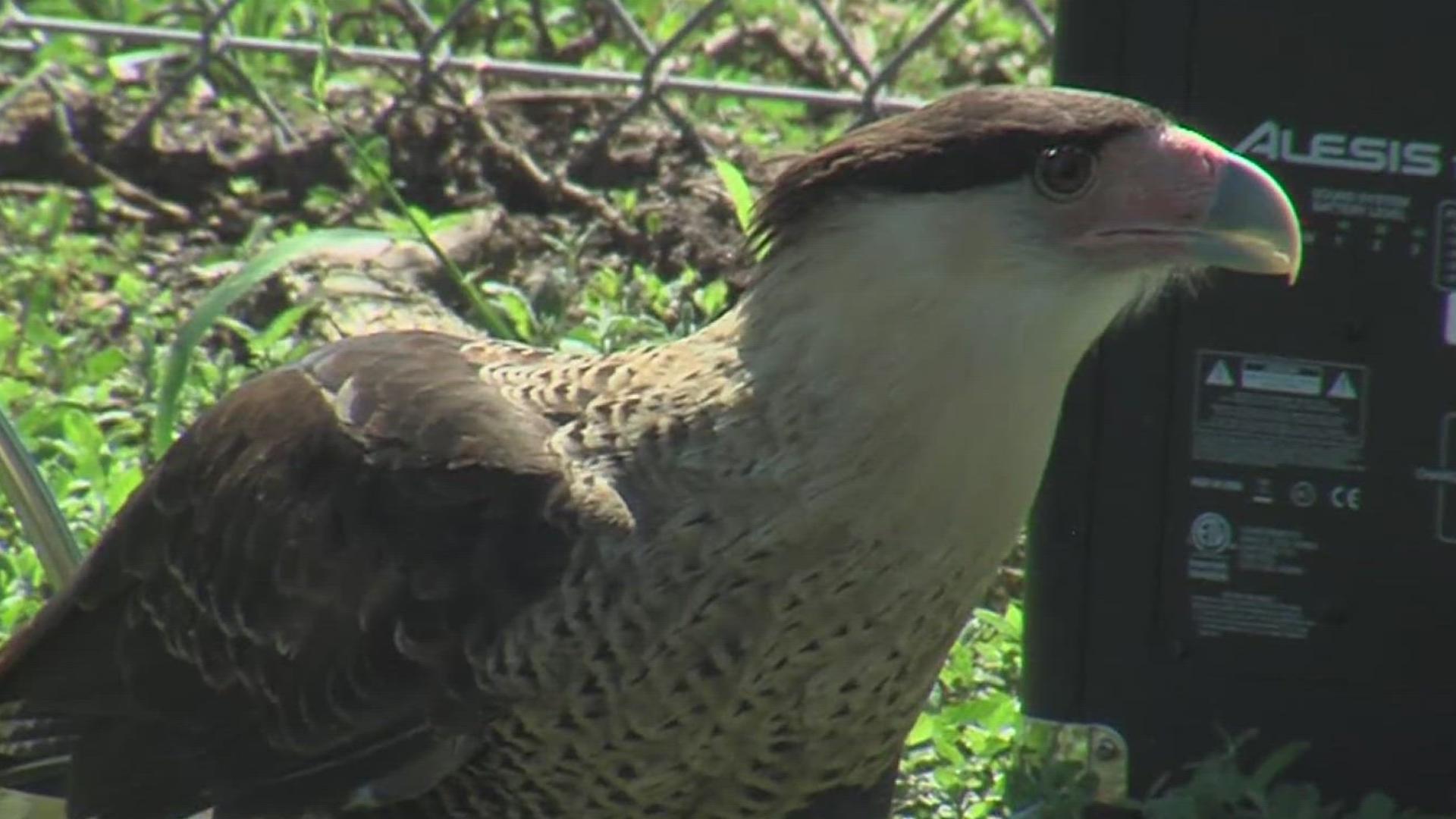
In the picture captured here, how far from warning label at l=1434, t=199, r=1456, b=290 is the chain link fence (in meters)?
1.53

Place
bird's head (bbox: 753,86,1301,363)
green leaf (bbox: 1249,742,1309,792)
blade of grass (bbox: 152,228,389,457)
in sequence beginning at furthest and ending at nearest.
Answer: blade of grass (bbox: 152,228,389,457), green leaf (bbox: 1249,742,1309,792), bird's head (bbox: 753,86,1301,363)

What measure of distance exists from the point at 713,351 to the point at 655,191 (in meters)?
2.17

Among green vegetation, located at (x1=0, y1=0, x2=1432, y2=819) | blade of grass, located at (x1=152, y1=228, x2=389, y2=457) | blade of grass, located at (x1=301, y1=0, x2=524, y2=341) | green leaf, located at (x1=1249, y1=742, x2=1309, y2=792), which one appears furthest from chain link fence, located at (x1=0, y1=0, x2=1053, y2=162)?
green leaf, located at (x1=1249, y1=742, x2=1309, y2=792)

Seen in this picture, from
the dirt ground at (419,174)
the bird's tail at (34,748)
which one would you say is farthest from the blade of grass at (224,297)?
the dirt ground at (419,174)

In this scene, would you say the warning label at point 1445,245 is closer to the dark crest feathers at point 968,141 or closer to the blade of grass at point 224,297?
the dark crest feathers at point 968,141

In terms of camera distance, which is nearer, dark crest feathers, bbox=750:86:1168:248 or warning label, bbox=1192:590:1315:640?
dark crest feathers, bbox=750:86:1168:248

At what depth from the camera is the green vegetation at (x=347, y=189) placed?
4730 millimetres

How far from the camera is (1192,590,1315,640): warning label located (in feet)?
12.7

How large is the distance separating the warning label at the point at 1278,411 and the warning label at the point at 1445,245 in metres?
0.15

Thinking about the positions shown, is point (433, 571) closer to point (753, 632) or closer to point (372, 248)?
point (753, 632)

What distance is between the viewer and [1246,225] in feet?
10.1

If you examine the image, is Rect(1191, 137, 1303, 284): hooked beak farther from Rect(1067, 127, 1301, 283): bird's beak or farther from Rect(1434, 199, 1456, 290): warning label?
Rect(1434, 199, 1456, 290): warning label

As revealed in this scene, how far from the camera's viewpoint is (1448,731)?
3854 mm

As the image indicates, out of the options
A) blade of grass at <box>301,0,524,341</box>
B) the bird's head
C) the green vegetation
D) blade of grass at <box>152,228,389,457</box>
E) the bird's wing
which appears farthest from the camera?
the green vegetation
